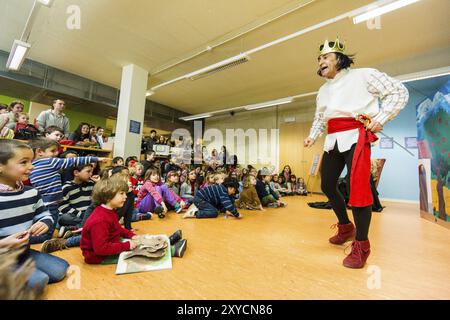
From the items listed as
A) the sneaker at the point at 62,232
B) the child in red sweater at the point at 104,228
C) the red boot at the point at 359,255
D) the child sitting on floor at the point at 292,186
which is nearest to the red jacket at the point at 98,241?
the child in red sweater at the point at 104,228

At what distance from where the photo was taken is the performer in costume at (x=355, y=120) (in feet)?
3.53

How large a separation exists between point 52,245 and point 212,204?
1547 mm

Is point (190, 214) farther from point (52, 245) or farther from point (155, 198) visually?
point (52, 245)

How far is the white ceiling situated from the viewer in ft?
9.23

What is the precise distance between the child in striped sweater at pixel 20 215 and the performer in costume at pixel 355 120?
150 centimetres

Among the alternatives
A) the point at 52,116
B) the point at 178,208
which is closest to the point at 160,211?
the point at 178,208

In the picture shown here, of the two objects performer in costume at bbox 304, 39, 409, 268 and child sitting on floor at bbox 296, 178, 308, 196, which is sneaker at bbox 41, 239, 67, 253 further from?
child sitting on floor at bbox 296, 178, 308, 196

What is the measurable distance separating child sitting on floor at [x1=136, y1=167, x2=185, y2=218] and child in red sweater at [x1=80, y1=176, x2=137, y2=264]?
3.57ft

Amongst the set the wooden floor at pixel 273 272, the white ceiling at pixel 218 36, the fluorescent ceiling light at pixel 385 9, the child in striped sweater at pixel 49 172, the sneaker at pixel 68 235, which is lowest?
the wooden floor at pixel 273 272

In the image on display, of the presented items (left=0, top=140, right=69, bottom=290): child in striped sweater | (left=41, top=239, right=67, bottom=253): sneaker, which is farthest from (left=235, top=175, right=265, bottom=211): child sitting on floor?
(left=0, top=140, right=69, bottom=290): child in striped sweater

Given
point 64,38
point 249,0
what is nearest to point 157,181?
point 249,0

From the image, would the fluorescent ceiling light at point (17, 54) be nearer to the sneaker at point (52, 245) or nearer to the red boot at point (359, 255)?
the sneaker at point (52, 245)

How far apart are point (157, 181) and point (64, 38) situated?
3.43 m
